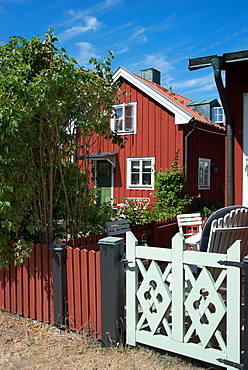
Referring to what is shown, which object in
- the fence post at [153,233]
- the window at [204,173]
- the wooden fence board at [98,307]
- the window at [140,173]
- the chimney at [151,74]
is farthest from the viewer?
the chimney at [151,74]

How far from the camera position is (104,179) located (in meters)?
16.0

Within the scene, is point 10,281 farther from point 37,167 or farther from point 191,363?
point 191,363

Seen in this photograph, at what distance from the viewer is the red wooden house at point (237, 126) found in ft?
19.8

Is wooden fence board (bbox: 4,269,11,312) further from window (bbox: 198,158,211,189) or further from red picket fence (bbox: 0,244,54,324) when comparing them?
window (bbox: 198,158,211,189)

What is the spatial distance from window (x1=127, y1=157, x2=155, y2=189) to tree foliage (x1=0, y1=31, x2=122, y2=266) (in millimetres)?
9176

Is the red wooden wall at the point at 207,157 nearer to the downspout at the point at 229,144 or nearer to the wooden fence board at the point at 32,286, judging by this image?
the downspout at the point at 229,144

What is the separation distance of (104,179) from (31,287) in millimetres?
11705

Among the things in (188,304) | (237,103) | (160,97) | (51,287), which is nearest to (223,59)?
(237,103)

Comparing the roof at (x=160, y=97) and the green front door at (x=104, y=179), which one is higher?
the roof at (x=160, y=97)

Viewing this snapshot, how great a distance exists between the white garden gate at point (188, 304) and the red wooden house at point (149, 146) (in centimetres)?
1048

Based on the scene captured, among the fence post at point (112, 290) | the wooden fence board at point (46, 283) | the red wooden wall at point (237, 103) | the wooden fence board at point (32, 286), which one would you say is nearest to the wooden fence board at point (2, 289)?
the wooden fence board at point (32, 286)

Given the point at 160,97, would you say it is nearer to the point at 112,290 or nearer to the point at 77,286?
the point at 77,286

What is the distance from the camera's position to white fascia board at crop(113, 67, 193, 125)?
13.5 m

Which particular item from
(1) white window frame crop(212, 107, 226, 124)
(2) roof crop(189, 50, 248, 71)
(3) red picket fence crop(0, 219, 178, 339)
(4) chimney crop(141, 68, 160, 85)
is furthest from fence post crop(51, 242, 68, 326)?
(1) white window frame crop(212, 107, 226, 124)
